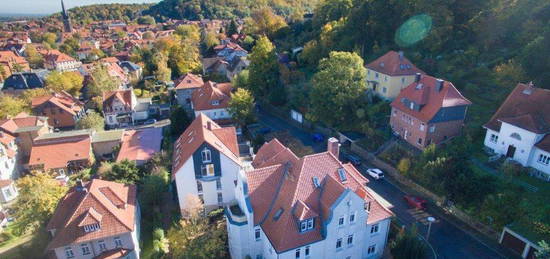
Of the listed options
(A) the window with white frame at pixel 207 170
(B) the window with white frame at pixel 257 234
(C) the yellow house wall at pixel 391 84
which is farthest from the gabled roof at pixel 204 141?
(C) the yellow house wall at pixel 391 84

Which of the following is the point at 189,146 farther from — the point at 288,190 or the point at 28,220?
the point at 28,220

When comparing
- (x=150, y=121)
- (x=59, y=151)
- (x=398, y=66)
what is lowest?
(x=150, y=121)

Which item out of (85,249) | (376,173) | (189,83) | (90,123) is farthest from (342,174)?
(90,123)

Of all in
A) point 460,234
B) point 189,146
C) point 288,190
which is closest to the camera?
point 288,190

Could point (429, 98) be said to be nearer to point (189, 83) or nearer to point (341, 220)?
point (341, 220)

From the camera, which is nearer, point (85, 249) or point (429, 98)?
point (85, 249)

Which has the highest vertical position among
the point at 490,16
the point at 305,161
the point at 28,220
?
the point at 490,16

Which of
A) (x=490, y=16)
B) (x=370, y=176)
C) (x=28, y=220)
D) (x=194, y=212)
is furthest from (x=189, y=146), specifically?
(x=490, y=16)
